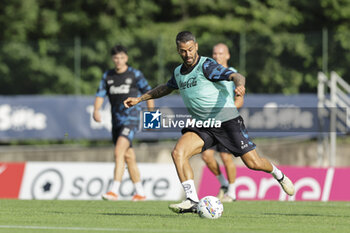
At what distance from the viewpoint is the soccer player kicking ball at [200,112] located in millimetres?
9625

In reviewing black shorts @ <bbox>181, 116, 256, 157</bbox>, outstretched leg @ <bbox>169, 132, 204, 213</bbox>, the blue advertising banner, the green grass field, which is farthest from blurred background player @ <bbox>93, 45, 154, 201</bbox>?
the blue advertising banner

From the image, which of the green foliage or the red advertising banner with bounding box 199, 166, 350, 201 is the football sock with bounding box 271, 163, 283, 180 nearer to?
the red advertising banner with bounding box 199, 166, 350, 201

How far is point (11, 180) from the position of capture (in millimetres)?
16031

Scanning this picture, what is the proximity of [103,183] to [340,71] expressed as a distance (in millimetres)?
8755

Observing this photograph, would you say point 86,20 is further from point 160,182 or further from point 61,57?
point 160,182

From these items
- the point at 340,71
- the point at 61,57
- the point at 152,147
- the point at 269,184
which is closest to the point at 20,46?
the point at 61,57

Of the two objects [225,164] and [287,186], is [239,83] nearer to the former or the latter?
[287,186]

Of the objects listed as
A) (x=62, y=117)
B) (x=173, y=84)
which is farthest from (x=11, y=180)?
(x=173, y=84)

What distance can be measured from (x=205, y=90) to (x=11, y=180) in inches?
287

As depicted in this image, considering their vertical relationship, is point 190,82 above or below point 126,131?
above

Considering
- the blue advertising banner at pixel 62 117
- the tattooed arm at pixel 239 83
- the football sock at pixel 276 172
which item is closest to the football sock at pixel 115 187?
the football sock at pixel 276 172

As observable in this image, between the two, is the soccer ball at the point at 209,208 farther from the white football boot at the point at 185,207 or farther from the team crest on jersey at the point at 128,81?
the team crest on jersey at the point at 128,81

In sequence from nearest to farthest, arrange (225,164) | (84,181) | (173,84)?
1. (173,84)
2. (225,164)
3. (84,181)

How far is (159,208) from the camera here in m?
11.6
